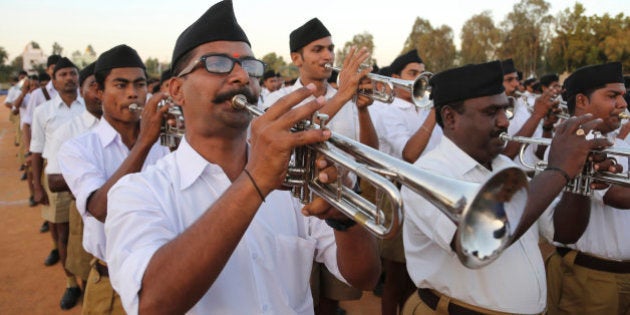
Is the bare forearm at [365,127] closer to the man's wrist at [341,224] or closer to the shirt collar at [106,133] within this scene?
the shirt collar at [106,133]

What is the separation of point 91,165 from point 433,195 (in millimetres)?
2892

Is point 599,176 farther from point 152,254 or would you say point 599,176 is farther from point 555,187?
point 152,254

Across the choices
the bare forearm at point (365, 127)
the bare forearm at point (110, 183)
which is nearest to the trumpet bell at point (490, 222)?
the bare forearm at point (110, 183)

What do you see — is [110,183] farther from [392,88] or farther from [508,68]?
[508,68]

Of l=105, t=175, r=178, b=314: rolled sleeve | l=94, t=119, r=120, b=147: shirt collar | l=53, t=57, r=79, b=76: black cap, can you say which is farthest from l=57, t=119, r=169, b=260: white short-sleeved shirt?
l=53, t=57, r=79, b=76: black cap

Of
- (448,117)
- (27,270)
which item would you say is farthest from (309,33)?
(27,270)

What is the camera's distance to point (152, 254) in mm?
1618

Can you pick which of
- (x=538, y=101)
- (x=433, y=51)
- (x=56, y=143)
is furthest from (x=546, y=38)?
(x=56, y=143)

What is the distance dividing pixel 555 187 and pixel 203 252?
6.66 ft

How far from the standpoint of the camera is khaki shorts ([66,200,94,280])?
14.5 feet

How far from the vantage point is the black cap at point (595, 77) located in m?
3.73

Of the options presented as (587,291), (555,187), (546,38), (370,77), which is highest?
(546,38)

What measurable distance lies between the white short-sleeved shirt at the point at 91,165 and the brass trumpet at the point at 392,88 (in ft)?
7.09

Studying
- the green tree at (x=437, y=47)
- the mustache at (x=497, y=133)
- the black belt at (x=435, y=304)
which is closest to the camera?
the black belt at (x=435, y=304)
